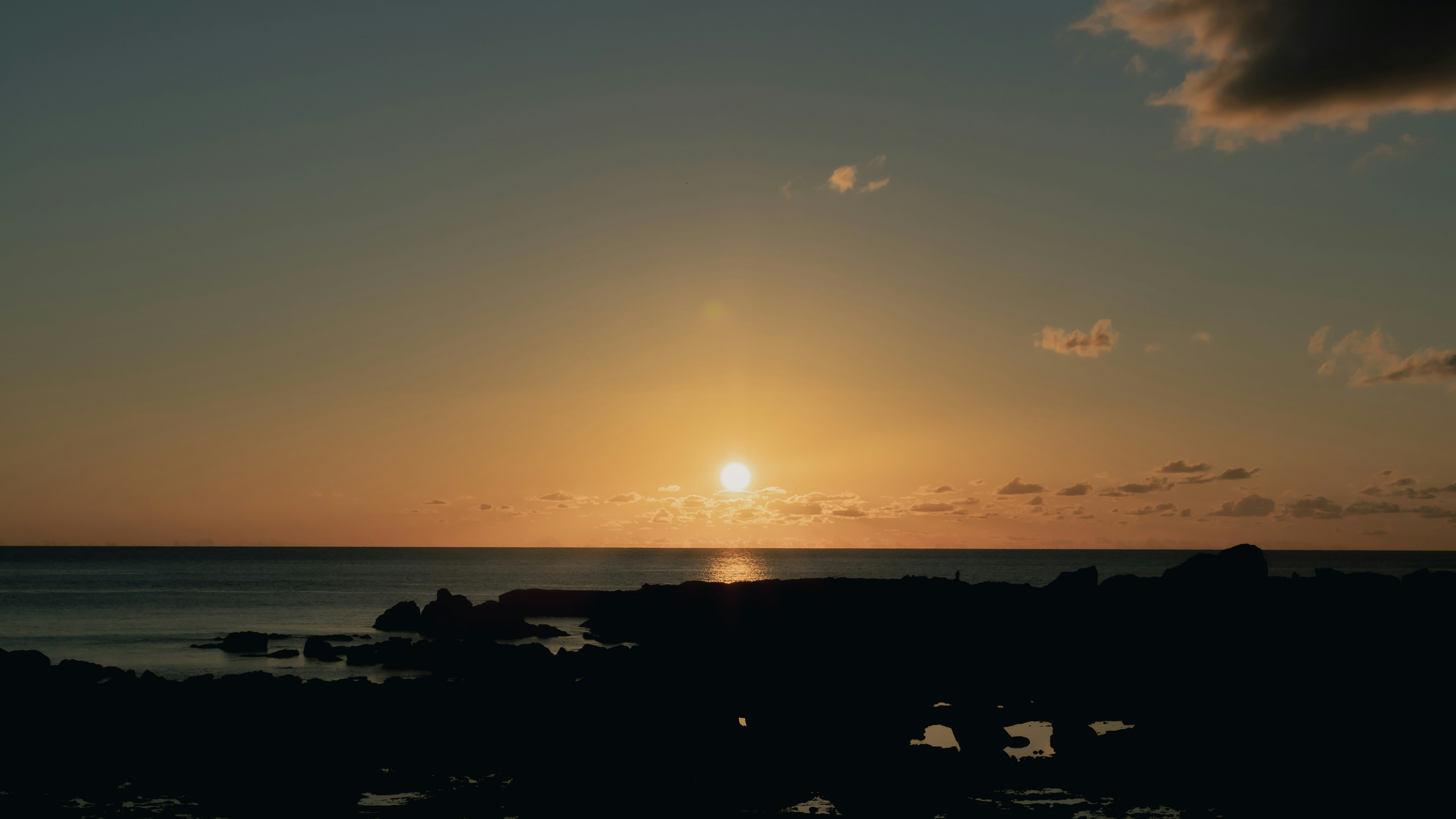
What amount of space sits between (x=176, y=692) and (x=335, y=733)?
24.8 feet

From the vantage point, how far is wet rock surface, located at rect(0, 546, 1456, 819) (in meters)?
22.7

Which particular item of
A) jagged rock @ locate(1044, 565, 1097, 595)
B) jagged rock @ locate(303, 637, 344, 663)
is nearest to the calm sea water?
jagged rock @ locate(303, 637, 344, 663)

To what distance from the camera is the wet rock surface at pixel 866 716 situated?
22.7 meters

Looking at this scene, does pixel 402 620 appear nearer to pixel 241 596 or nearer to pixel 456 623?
pixel 456 623

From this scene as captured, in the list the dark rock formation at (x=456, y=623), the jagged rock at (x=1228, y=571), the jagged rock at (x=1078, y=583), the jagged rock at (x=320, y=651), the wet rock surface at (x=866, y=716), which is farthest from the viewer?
the dark rock formation at (x=456, y=623)

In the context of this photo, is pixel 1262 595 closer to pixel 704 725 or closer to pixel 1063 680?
pixel 1063 680

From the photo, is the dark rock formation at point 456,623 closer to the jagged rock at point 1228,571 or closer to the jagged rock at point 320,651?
the jagged rock at point 320,651

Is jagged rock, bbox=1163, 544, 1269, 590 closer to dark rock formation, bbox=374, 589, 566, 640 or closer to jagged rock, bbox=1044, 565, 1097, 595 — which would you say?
jagged rock, bbox=1044, 565, 1097, 595

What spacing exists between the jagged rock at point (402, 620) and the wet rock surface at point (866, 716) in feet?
50.0

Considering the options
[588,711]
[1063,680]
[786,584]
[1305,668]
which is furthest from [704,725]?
[786,584]

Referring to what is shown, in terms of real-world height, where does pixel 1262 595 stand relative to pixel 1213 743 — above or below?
above

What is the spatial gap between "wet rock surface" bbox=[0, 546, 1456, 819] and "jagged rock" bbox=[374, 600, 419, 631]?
50.0 feet

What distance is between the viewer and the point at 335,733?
27.7 metres

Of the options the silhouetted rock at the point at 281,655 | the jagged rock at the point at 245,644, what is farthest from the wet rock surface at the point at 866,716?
the jagged rock at the point at 245,644
